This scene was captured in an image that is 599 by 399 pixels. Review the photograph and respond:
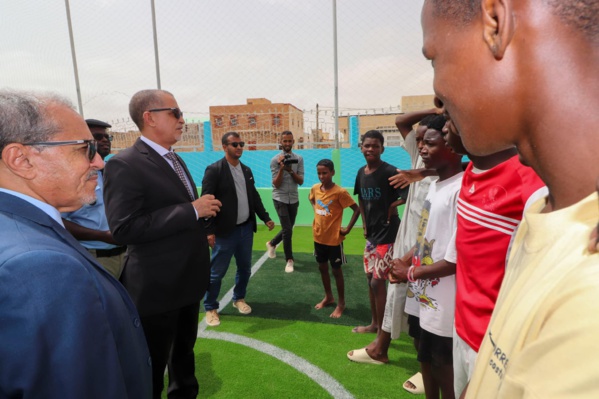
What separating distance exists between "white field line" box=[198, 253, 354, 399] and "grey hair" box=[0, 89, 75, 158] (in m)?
2.84

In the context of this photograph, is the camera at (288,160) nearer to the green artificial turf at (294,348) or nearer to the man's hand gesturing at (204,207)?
the green artificial turf at (294,348)

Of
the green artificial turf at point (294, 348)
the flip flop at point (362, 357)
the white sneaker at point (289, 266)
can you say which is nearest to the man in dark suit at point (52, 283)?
the green artificial turf at point (294, 348)

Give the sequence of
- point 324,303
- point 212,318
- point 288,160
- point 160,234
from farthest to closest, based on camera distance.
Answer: point 288,160
point 324,303
point 212,318
point 160,234

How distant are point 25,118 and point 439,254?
2.29m

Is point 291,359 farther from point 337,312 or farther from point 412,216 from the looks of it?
point 412,216

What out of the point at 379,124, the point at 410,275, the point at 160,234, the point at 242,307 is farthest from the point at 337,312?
the point at 379,124

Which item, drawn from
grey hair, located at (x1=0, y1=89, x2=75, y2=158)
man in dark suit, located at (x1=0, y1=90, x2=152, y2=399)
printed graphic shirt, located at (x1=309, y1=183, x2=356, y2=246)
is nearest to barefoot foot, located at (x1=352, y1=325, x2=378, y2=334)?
printed graphic shirt, located at (x1=309, y1=183, x2=356, y2=246)

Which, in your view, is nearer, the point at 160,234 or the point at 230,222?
the point at 160,234

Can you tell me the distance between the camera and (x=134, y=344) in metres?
1.40

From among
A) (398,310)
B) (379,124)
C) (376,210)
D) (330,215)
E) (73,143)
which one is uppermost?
(379,124)

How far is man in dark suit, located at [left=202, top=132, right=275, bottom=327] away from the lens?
4320 millimetres

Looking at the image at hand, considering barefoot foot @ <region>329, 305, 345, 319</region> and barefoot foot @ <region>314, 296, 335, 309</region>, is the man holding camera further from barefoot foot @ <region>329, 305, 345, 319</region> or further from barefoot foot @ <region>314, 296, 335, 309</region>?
barefoot foot @ <region>329, 305, 345, 319</region>

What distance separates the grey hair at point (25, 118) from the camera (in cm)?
121

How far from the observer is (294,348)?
371cm
